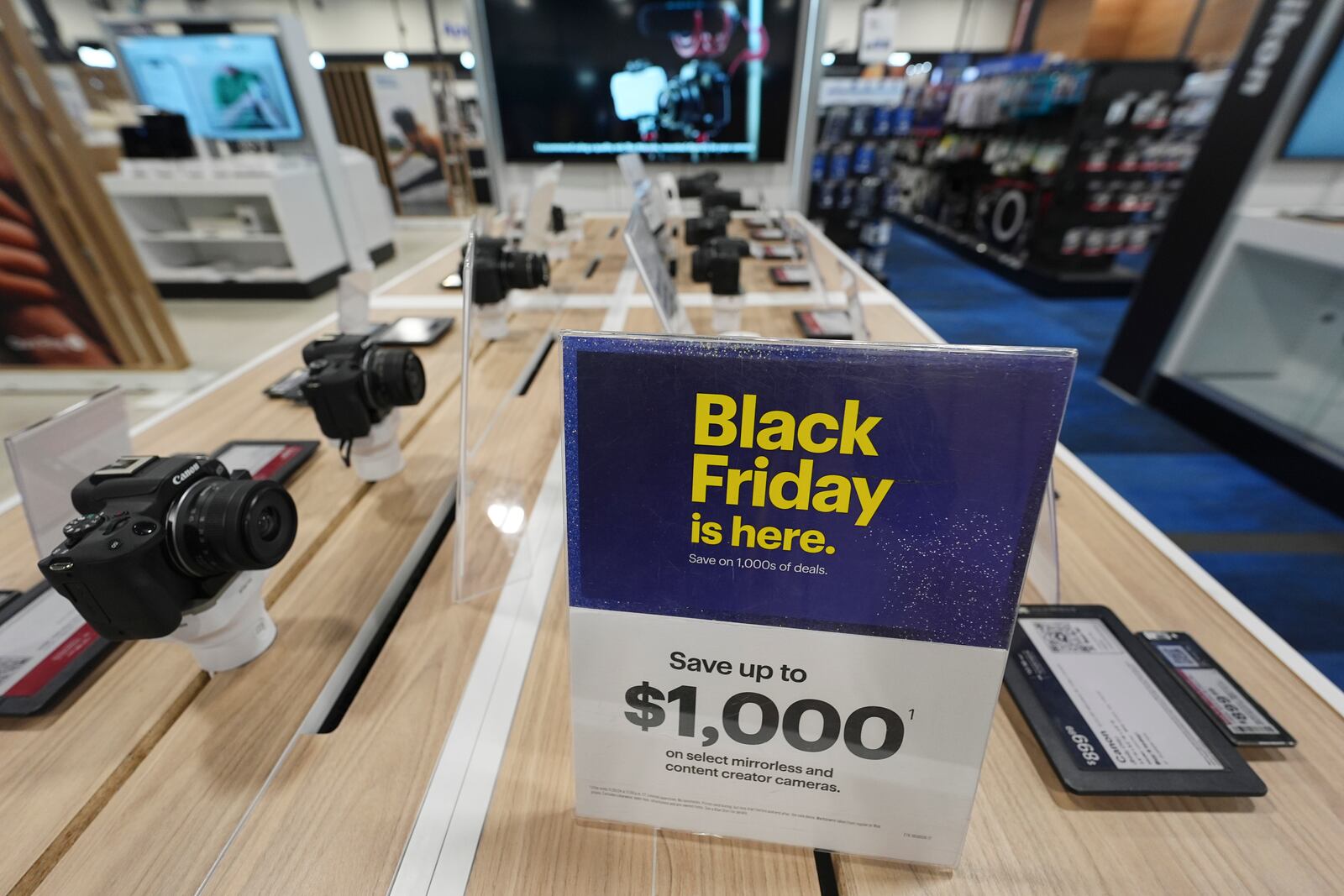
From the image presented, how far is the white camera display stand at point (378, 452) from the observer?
87 centimetres

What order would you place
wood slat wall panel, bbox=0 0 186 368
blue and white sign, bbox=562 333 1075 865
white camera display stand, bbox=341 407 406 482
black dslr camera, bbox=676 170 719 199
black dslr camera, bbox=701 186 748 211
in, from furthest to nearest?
black dslr camera, bbox=676 170 719 199 → black dslr camera, bbox=701 186 748 211 → wood slat wall panel, bbox=0 0 186 368 → white camera display stand, bbox=341 407 406 482 → blue and white sign, bbox=562 333 1075 865

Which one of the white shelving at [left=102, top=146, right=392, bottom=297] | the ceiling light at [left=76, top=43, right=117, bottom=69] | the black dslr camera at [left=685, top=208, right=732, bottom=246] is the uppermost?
the ceiling light at [left=76, top=43, right=117, bottom=69]

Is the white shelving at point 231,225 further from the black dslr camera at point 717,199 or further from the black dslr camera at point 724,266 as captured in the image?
the black dslr camera at point 724,266

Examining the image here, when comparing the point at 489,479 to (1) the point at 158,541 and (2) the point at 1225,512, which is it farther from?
(2) the point at 1225,512

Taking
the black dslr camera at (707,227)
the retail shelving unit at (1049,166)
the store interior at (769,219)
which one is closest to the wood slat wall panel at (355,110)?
the store interior at (769,219)

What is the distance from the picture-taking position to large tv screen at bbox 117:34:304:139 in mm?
3797

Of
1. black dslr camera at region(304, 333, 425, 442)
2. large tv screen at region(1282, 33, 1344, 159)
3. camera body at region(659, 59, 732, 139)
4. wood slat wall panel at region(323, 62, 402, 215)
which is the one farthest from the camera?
wood slat wall panel at region(323, 62, 402, 215)

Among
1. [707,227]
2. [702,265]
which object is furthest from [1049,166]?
[702,265]

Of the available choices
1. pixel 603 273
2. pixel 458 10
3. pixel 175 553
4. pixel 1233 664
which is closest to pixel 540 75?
pixel 603 273

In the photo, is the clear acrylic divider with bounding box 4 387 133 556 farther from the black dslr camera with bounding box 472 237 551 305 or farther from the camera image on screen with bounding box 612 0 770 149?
the camera image on screen with bounding box 612 0 770 149

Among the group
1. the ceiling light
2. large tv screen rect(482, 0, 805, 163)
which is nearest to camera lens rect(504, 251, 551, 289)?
large tv screen rect(482, 0, 805, 163)

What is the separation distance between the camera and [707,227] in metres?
2.03

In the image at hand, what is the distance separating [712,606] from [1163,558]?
0.74 m

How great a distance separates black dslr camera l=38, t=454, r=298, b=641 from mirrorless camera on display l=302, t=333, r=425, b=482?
23cm
